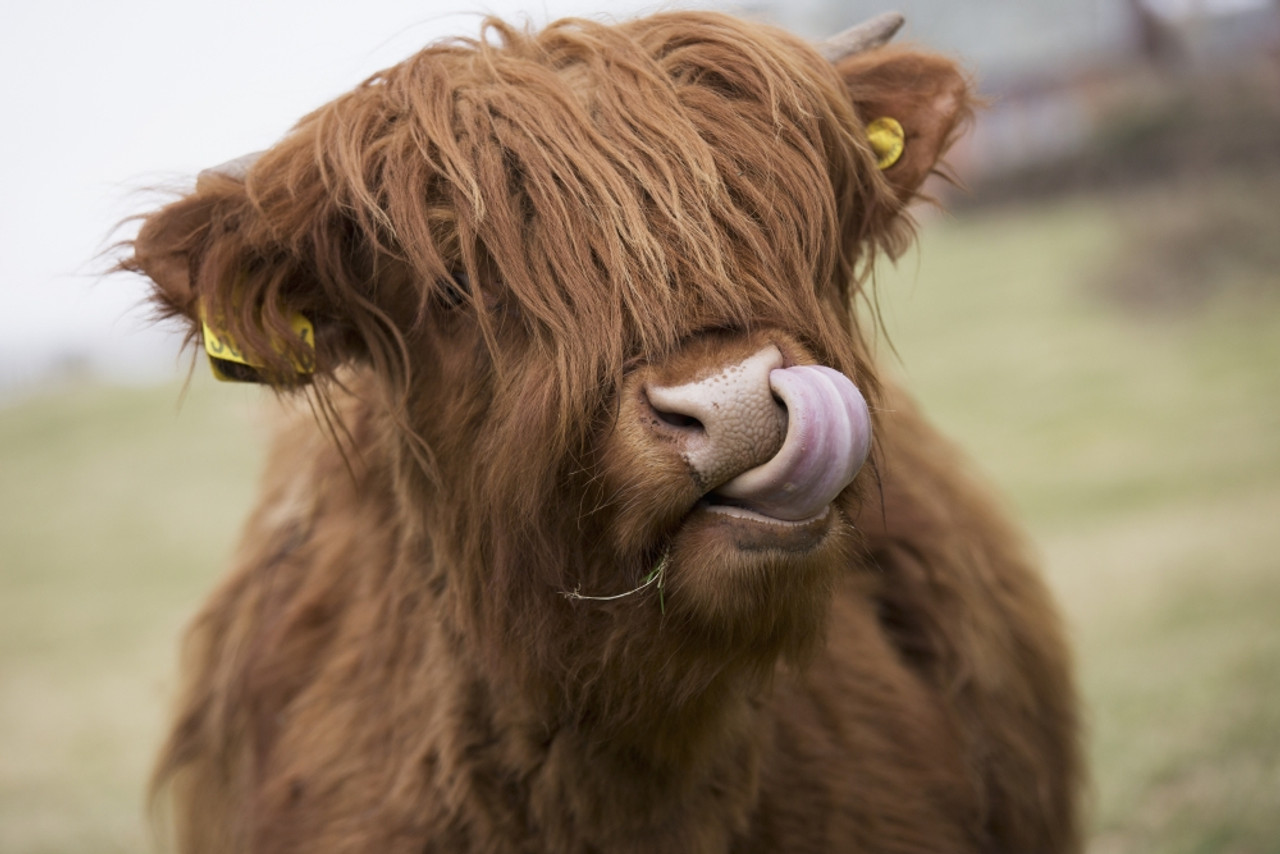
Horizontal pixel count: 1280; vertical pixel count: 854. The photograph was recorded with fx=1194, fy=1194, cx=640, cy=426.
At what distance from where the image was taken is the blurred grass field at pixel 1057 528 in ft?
17.8

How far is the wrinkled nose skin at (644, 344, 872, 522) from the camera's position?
1.68m

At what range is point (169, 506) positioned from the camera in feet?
41.7

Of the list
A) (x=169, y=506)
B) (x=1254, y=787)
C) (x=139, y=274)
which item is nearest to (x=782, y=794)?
(x=139, y=274)

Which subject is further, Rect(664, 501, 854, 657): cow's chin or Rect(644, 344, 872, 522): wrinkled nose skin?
Rect(664, 501, 854, 657): cow's chin

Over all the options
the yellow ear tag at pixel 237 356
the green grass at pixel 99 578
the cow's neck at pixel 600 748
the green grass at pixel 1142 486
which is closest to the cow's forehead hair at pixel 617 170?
the yellow ear tag at pixel 237 356

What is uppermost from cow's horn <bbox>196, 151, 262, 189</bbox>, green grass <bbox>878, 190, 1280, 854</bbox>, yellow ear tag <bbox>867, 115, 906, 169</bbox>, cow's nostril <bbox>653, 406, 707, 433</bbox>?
cow's horn <bbox>196, 151, 262, 189</bbox>

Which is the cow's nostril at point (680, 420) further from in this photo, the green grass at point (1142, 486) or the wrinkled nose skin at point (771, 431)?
the green grass at point (1142, 486)

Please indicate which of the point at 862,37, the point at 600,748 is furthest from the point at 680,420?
the point at 862,37

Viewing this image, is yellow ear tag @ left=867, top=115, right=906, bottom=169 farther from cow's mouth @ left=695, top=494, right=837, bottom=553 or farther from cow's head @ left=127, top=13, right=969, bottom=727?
cow's mouth @ left=695, top=494, right=837, bottom=553

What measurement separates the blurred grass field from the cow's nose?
1.26 m

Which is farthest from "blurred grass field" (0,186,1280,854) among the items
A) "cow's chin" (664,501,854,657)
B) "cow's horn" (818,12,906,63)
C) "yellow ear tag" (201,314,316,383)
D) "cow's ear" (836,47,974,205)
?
"yellow ear tag" (201,314,316,383)

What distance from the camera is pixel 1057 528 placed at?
30.1 feet

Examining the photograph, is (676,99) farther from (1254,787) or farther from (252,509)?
(1254,787)

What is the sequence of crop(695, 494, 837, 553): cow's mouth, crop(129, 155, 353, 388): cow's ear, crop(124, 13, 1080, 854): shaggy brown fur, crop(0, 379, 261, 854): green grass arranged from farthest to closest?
crop(0, 379, 261, 854): green grass < crop(129, 155, 353, 388): cow's ear < crop(124, 13, 1080, 854): shaggy brown fur < crop(695, 494, 837, 553): cow's mouth
